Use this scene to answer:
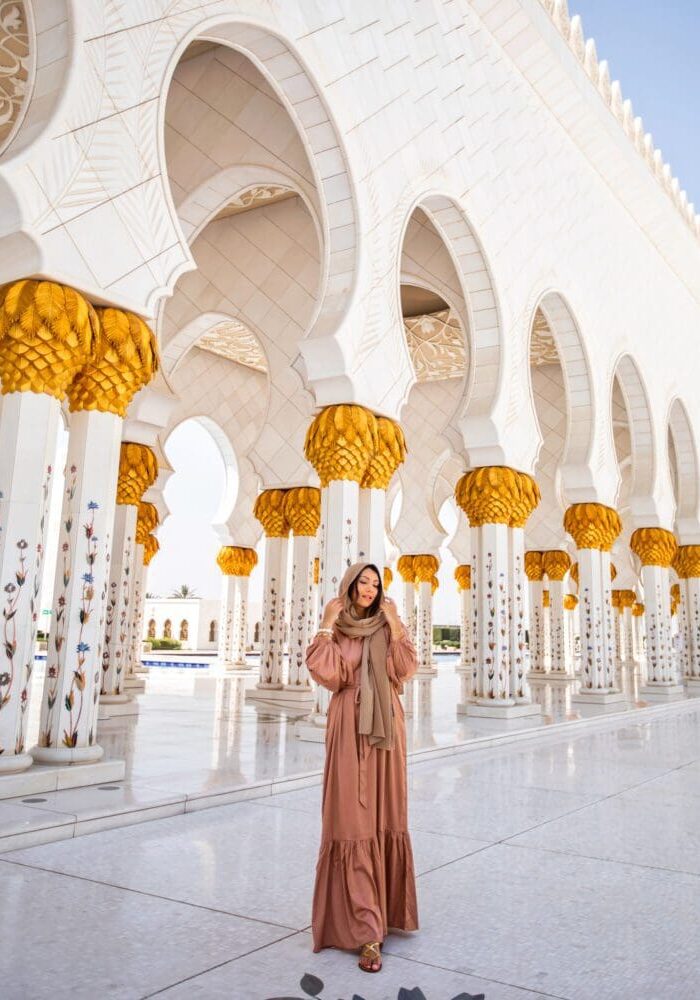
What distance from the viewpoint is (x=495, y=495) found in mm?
5930

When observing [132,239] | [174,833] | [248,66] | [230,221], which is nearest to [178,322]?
[230,221]

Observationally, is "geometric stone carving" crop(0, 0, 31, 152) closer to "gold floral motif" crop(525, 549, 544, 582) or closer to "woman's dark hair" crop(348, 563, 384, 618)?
"woman's dark hair" crop(348, 563, 384, 618)

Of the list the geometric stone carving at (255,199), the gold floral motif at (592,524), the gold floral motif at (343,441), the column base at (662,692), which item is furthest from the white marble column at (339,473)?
the column base at (662,692)

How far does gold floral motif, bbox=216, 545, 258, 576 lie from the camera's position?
1078 cm

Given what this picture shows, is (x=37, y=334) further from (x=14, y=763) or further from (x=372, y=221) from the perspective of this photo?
(x=372, y=221)

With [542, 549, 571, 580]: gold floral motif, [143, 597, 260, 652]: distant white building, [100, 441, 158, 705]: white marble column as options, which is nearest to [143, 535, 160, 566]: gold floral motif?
[100, 441, 158, 705]: white marble column

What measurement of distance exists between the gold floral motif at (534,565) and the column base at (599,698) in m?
4.26

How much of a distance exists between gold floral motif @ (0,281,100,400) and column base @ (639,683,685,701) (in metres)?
7.78

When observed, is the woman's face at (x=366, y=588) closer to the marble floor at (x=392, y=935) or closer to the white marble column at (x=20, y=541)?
the marble floor at (x=392, y=935)

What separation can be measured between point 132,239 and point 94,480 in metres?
1.02

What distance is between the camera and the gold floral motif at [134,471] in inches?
228

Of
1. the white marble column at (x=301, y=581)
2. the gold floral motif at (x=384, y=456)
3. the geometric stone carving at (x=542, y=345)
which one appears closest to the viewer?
the gold floral motif at (x=384, y=456)

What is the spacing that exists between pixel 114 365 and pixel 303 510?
4323 mm

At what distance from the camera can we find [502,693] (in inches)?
231
